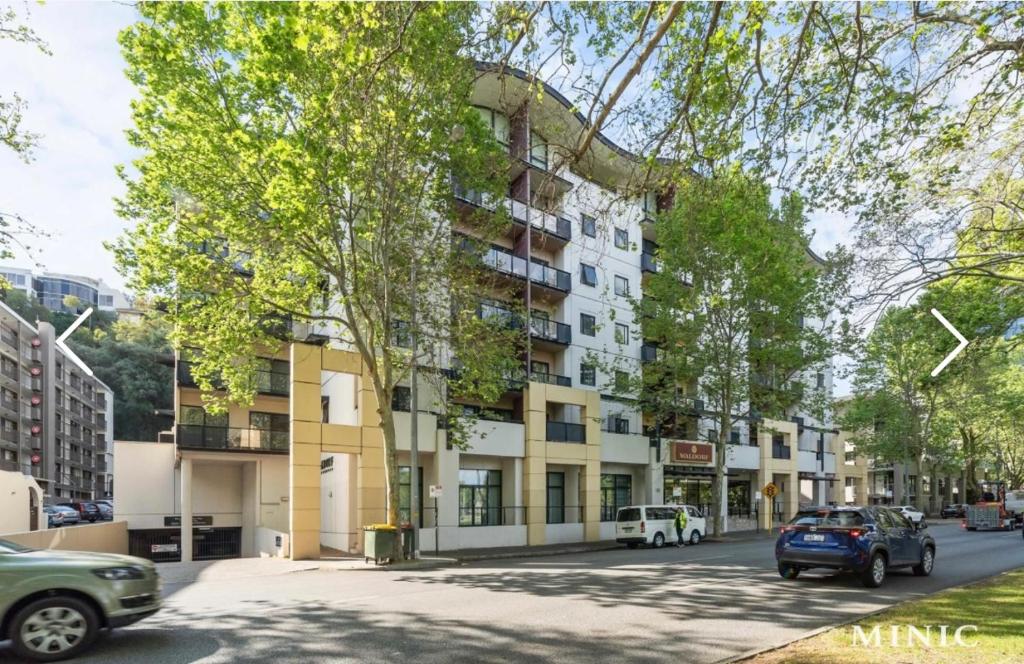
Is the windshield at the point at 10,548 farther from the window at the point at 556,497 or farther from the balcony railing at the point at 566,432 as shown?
the window at the point at 556,497

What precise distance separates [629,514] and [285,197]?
61.9ft

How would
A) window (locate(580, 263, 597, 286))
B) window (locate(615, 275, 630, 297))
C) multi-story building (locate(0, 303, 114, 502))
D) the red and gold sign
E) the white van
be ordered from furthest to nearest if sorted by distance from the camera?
multi-story building (locate(0, 303, 114, 502)) < window (locate(615, 275, 630, 297)) < the red and gold sign < window (locate(580, 263, 597, 286)) < the white van

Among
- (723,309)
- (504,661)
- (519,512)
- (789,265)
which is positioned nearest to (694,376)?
(723,309)

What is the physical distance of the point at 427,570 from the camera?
61.8 feet

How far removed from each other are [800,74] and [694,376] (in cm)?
2459

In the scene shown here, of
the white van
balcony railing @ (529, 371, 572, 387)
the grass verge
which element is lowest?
the white van

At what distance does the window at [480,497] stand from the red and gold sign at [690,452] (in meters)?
10.9

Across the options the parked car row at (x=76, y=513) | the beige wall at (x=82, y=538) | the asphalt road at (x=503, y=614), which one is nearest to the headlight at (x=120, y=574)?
the asphalt road at (x=503, y=614)

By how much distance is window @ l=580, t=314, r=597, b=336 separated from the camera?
3594 cm

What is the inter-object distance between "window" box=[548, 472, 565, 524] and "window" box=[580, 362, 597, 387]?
4.78 meters

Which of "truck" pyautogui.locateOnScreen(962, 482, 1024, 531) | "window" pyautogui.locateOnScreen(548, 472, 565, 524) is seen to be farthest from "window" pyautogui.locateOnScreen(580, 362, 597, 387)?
"truck" pyautogui.locateOnScreen(962, 482, 1024, 531)

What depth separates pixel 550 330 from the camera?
1329 inches

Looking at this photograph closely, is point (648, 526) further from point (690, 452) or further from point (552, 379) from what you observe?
point (690, 452)

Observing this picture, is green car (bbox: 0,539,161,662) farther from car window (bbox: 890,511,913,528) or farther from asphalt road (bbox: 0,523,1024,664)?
car window (bbox: 890,511,913,528)
